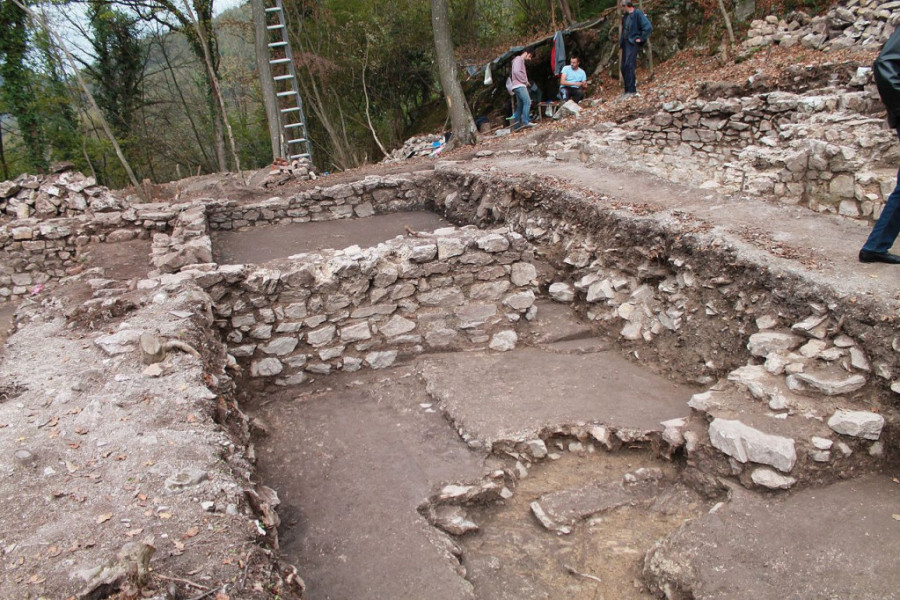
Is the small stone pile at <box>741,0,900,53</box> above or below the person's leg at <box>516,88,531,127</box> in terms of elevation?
above

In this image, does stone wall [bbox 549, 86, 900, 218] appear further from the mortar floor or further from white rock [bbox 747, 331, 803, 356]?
the mortar floor

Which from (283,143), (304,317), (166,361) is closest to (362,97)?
(283,143)

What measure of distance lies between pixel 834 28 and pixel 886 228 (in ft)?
32.2

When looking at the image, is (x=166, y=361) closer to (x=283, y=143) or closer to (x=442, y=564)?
(x=442, y=564)

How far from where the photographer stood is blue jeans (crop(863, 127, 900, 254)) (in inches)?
151

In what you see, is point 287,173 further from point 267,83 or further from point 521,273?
point 521,273

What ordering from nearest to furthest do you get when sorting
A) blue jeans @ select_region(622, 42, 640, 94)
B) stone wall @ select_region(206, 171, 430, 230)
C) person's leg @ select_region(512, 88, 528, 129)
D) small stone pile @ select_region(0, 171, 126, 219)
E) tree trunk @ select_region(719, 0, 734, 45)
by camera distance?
small stone pile @ select_region(0, 171, 126, 219) < stone wall @ select_region(206, 171, 430, 230) < blue jeans @ select_region(622, 42, 640, 94) < tree trunk @ select_region(719, 0, 734, 45) < person's leg @ select_region(512, 88, 528, 129)

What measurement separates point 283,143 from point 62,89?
966 cm

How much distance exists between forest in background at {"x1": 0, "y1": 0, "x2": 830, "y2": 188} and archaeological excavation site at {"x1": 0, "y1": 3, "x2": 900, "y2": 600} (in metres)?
11.9

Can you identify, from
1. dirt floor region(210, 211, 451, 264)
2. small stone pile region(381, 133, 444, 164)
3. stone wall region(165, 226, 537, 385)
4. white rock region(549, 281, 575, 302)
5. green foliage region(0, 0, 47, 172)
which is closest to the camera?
stone wall region(165, 226, 537, 385)

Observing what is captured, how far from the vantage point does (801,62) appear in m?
10.4

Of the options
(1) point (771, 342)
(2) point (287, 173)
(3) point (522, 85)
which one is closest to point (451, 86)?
(3) point (522, 85)

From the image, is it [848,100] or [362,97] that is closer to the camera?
[848,100]

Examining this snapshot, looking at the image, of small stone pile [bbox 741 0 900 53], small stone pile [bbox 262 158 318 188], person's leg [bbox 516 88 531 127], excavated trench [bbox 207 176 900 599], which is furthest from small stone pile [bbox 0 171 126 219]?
small stone pile [bbox 741 0 900 53]
